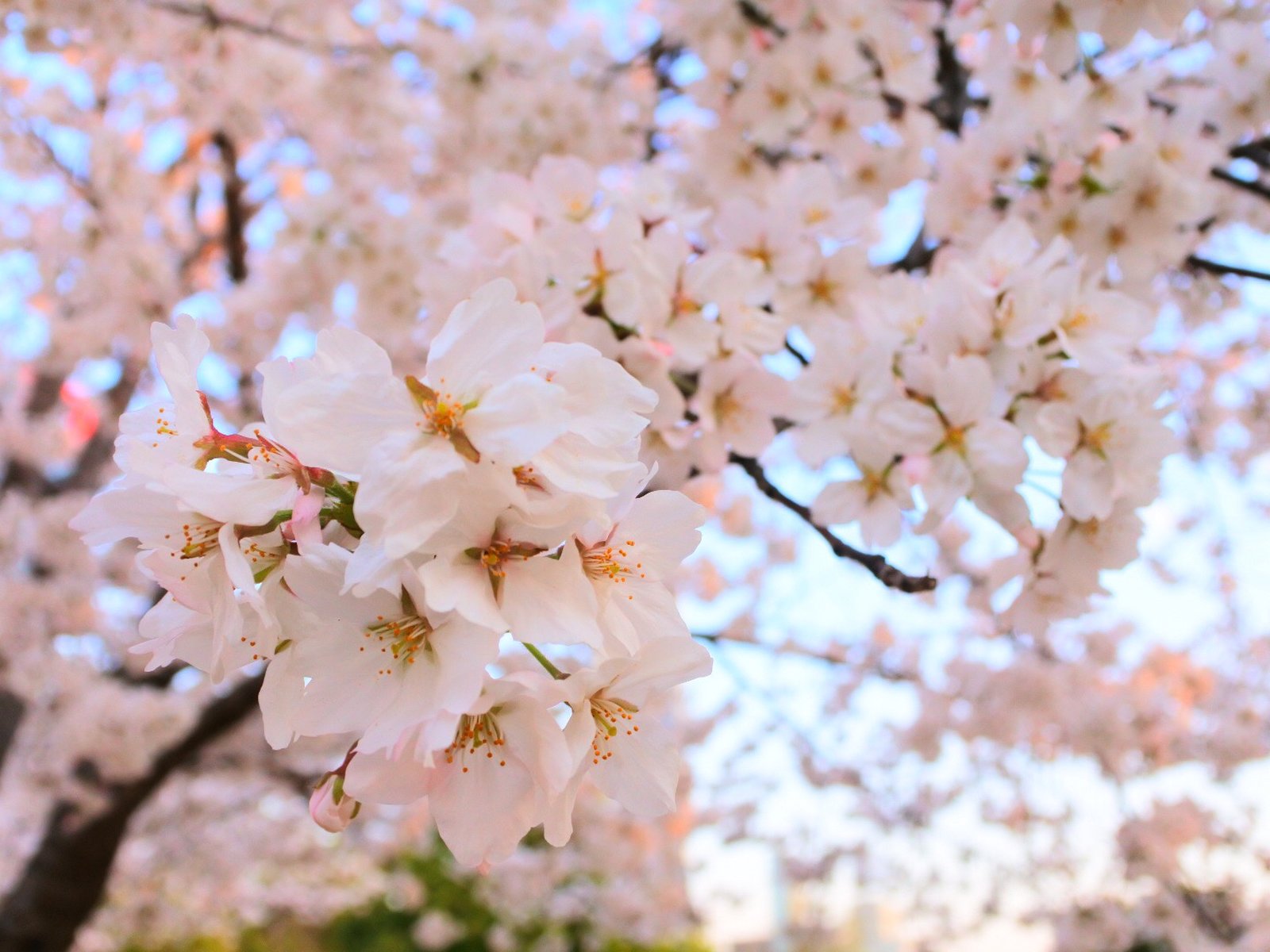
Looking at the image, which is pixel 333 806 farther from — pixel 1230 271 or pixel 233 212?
pixel 233 212

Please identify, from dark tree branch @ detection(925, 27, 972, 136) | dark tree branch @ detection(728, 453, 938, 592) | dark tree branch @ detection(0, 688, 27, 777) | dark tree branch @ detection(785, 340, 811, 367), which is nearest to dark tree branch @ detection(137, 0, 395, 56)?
dark tree branch @ detection(925, 27, 972, 136)

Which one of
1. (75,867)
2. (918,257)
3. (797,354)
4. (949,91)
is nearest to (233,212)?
(75,867)

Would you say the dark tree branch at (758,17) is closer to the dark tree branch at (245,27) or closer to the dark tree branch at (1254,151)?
the dark tree branch at (1254,151)

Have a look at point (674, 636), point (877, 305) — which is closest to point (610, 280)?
point (877, 305)

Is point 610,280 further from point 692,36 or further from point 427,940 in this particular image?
point 427,940

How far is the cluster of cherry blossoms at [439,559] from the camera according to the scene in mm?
673

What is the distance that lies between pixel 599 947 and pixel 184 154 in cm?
967

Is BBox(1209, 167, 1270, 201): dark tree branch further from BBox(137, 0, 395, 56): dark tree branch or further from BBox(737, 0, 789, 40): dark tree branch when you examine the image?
BBox(137, 0, 395, 56): dark tree branch

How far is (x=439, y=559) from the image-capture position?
2.19 feet

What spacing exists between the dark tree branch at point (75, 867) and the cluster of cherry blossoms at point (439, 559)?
3076 millimetres

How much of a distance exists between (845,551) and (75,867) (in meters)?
3.98

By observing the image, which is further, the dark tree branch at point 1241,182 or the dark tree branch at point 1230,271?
the dark tree branch at point 1241,182

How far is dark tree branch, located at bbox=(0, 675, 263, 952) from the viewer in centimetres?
358

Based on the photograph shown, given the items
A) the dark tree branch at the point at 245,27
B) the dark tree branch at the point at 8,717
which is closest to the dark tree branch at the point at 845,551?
the dark tree branch at the point at 245,27
